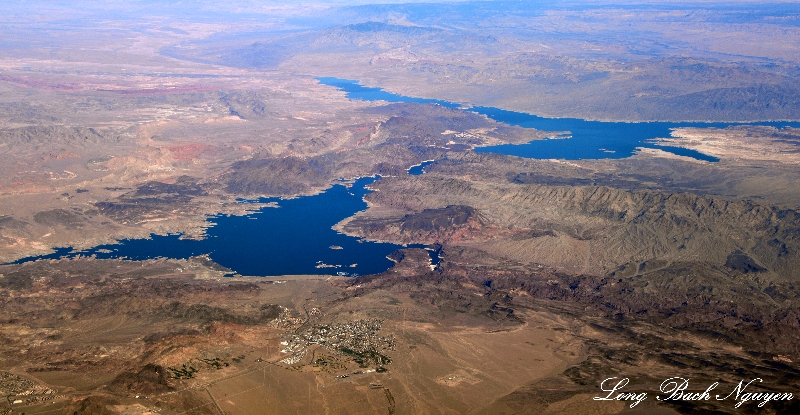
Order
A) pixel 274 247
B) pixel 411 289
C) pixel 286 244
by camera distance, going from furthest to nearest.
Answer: pixel 286 244
pixel 274 247
pixel 411 289

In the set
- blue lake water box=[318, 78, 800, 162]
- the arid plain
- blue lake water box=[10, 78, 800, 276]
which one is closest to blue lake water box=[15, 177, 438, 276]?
blue lake water box=[10, 78, 800, 276]

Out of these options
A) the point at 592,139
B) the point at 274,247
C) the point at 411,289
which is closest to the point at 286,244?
the point at 274,247

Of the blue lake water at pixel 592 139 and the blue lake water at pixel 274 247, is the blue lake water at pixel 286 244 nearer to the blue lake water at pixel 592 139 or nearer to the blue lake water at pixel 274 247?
the blue lake water at pixel 274 247

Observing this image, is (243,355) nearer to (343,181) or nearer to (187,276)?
(187,276)

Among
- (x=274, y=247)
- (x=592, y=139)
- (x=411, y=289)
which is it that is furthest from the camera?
(x=592, y=139)

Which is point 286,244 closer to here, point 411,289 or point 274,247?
point 274,247

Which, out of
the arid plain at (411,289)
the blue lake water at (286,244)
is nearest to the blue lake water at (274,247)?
the blue lake water at (286,244)

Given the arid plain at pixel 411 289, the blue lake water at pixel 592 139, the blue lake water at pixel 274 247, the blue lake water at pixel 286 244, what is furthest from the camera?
the blue lake water at pixel 592 139

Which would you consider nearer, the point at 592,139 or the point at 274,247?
the point at 274,247

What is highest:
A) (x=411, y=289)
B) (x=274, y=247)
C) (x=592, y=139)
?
(x=592, y=139)
